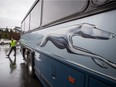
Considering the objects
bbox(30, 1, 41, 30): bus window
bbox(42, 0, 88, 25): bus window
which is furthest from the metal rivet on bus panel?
bbox(30, 1, 41, 30): bus window

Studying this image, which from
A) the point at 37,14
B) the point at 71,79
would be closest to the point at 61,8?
the point at 71,79

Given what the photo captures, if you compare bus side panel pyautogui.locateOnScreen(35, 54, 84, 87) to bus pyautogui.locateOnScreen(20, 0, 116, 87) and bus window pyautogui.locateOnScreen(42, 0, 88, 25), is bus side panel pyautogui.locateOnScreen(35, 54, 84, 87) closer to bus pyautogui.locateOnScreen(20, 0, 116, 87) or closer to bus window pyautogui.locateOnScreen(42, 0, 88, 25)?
bus pyautogui.locateOnScreen(20, 0, 116, 87)

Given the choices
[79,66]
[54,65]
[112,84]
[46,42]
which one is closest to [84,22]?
[79,66]

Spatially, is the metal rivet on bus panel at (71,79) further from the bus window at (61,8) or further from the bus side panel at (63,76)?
the bus window at (61,8)

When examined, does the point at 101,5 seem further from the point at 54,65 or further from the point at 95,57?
the point at 54,65

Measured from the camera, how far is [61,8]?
3.29 meters

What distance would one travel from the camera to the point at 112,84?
67.5 inches

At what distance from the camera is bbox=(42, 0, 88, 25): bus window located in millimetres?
2522

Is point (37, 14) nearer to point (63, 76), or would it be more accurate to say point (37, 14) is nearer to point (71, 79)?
point (63, 76)

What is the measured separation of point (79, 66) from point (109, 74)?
63 cm

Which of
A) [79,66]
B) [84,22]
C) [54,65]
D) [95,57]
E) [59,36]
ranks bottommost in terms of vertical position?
[54,65]

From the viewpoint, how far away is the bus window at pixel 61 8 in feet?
8.28

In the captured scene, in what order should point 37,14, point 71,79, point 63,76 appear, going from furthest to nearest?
point 37,14 → point 63,76 → point 71,79

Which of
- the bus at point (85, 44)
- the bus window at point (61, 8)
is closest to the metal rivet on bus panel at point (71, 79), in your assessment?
the bus at point (85, 44)
